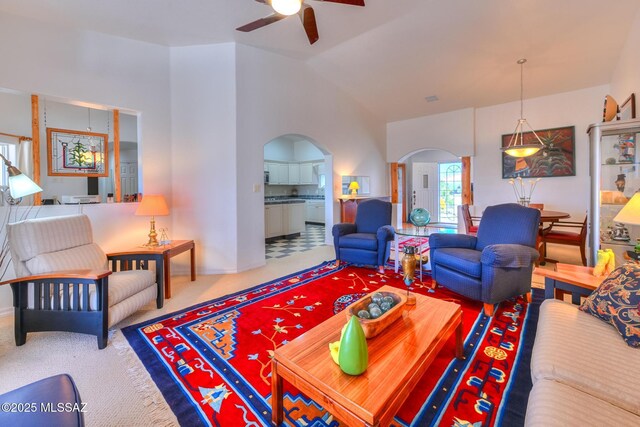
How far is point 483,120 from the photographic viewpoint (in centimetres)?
634

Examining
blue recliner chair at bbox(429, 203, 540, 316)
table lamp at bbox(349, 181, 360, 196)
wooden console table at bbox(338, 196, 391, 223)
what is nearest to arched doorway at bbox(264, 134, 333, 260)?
wooden console table at bbox(338, 196, 391, 223)

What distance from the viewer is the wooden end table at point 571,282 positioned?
1865mm

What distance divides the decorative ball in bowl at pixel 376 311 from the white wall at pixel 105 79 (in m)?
3.29

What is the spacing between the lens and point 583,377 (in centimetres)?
116

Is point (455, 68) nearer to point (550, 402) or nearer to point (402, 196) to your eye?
→ point (402, 196)

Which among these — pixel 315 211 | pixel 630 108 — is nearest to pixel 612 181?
pixel 630 108

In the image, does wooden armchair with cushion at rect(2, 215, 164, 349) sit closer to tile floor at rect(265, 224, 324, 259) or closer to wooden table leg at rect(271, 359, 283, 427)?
wooden table leg at rect(271, 359, 283, 427)

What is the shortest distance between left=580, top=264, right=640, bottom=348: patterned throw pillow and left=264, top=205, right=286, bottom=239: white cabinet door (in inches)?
209

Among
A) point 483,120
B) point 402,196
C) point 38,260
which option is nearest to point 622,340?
point 38,260

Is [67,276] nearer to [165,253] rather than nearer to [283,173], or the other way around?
[165,253]

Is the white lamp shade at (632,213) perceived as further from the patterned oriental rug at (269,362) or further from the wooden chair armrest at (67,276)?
the wooden chair armrest at (67,276)

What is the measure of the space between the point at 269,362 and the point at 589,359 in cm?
175

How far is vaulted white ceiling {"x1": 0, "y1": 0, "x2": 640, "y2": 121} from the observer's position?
3.10 m

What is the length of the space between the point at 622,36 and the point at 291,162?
24.4 feet
